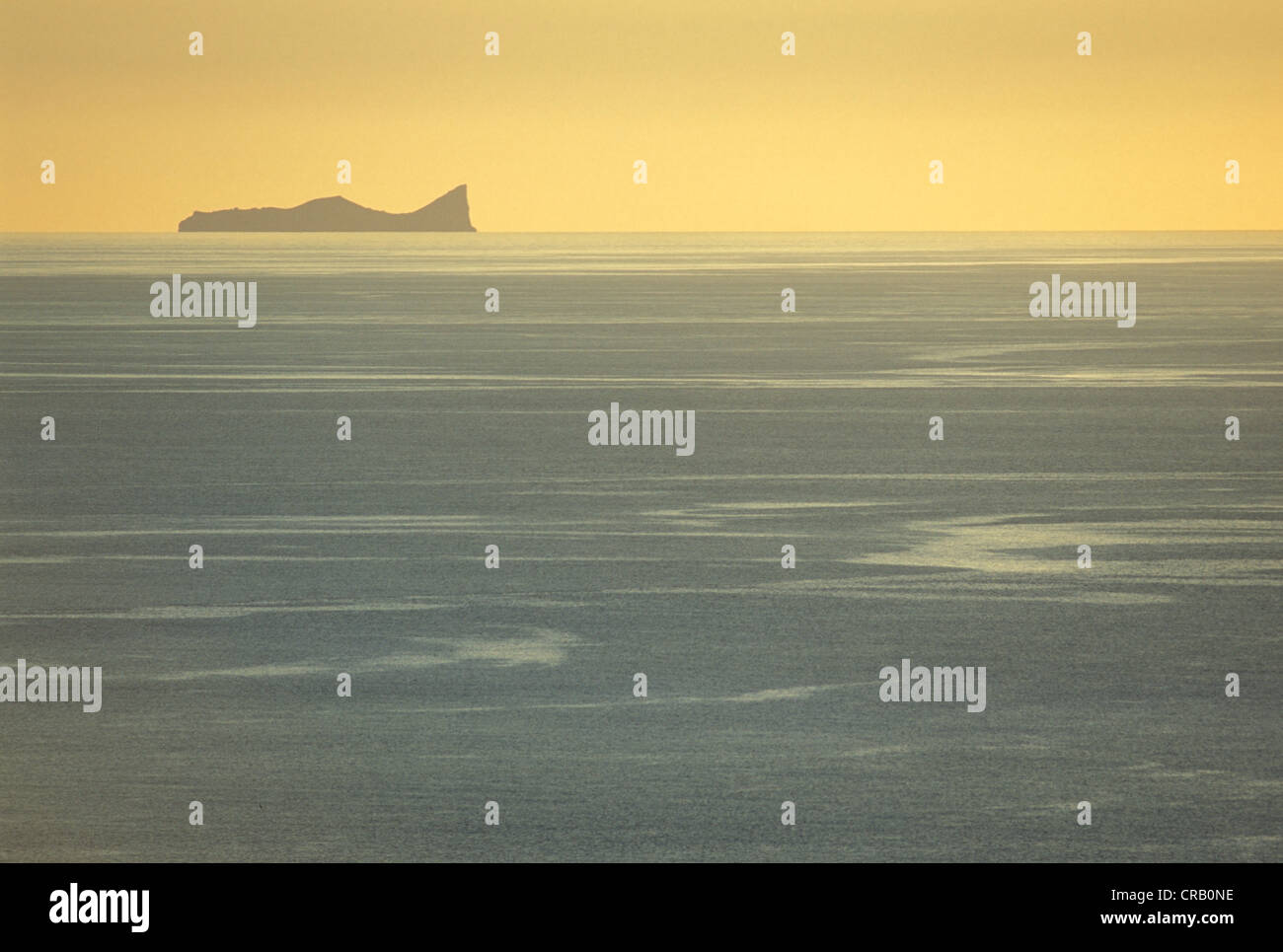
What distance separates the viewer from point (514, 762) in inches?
404

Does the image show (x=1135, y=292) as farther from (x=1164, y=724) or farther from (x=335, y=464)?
(x=1164, y=724)

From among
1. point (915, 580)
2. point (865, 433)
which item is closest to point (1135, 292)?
point (865, 433)

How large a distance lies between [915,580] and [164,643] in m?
5.53

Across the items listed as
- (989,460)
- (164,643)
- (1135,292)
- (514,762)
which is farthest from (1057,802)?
(1135,292)

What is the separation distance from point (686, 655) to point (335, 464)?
926cm

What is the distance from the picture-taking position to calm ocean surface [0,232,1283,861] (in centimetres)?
956

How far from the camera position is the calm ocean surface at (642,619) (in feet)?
31.4

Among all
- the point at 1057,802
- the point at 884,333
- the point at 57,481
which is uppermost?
the point at 884,333

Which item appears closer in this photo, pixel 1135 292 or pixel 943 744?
pixel 943 744

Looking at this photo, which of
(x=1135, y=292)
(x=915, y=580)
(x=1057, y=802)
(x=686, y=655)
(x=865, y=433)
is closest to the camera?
(x=1057, y=802)

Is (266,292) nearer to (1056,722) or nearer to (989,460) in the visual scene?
(989,460)

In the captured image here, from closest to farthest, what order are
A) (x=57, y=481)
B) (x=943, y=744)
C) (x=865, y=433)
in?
(x=943, y=744), (x=57, y=481), (x=865, y=433)

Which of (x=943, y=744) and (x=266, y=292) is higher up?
(x=266, y=292)

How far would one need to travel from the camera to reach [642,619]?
44.2ft
